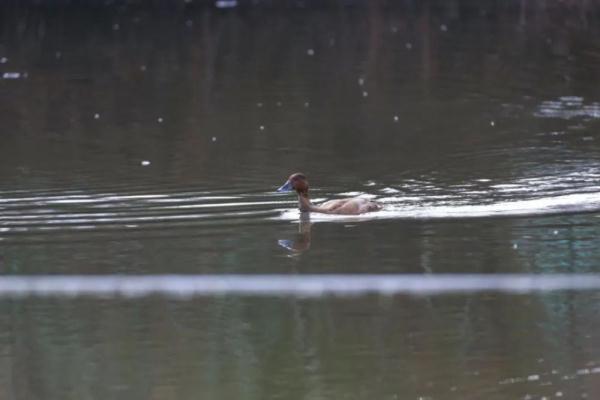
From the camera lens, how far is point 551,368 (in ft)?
27.7

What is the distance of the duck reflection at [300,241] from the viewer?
12.4 m

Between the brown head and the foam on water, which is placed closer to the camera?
the foam on water

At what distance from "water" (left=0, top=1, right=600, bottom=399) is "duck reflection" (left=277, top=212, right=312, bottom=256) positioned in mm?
37

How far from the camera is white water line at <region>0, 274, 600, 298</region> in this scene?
35.4 ft

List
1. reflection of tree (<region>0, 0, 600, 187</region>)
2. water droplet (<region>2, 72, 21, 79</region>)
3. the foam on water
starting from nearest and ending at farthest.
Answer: the foam on water < reflection of tree (<region>0, 0, 600, 187</region>) < water droplet (<region>2, 72, 21, 79</region>)

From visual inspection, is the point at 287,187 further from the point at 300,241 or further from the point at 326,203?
the point at 300,241

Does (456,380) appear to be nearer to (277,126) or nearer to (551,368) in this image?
(551,368)

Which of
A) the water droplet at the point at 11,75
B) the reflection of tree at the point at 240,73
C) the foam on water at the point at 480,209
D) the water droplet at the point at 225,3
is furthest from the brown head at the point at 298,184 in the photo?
the water droplet at the point at 225,3

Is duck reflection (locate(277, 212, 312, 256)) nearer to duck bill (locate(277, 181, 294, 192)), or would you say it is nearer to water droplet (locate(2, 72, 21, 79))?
duck bill (locate(277, 181, 294, 192))

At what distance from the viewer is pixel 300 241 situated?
1287 cm

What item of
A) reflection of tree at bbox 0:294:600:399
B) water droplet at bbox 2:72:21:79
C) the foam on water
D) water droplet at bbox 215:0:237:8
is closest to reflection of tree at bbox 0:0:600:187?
water droplet at bbox 2:72:21:79

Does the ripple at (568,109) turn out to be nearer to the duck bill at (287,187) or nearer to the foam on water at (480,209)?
the foam on water at (480,209)

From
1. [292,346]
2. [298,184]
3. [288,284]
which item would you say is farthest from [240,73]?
[292,346]

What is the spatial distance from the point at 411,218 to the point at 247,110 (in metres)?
8.67
